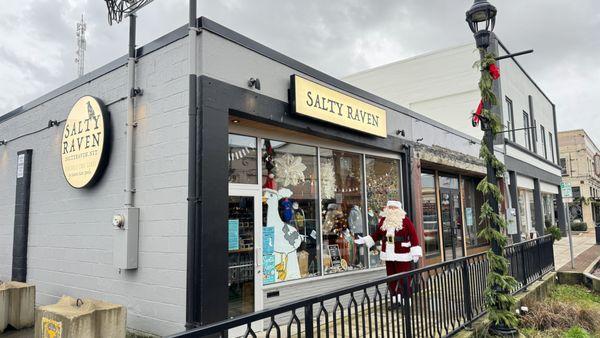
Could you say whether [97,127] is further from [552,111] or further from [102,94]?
[552,111]

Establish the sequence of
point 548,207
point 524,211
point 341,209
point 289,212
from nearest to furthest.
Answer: point 289,212
point 341,209
point 524,211
point 548,207

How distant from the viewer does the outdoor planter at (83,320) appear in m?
4.68

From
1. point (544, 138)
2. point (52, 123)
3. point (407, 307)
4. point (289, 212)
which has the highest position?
point (544, 138)

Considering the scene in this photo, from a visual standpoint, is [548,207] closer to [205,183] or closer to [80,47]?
[80,47]

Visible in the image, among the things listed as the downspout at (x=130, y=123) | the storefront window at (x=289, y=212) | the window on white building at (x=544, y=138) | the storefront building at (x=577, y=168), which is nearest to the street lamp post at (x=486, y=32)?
the storefront window at (x=289, y=212)

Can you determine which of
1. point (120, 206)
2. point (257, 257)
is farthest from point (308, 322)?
point (120, 206)

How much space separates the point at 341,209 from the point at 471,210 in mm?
8100

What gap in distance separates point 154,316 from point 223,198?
1689 millimetres

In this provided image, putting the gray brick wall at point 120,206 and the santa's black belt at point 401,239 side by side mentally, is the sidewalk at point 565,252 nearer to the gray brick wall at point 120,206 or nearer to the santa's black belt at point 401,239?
the santa's black belt at point 401,239

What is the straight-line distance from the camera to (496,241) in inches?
218

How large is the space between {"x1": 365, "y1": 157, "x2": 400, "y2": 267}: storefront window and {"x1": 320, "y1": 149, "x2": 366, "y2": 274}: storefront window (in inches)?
10.1

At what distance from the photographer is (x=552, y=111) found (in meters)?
24.8

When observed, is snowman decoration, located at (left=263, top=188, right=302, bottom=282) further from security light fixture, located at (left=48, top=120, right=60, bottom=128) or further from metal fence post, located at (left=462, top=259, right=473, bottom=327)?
security light fixture, located at (left=48, top=120, right=60, bottom=128)

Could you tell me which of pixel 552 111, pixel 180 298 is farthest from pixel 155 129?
pixel 552 111
